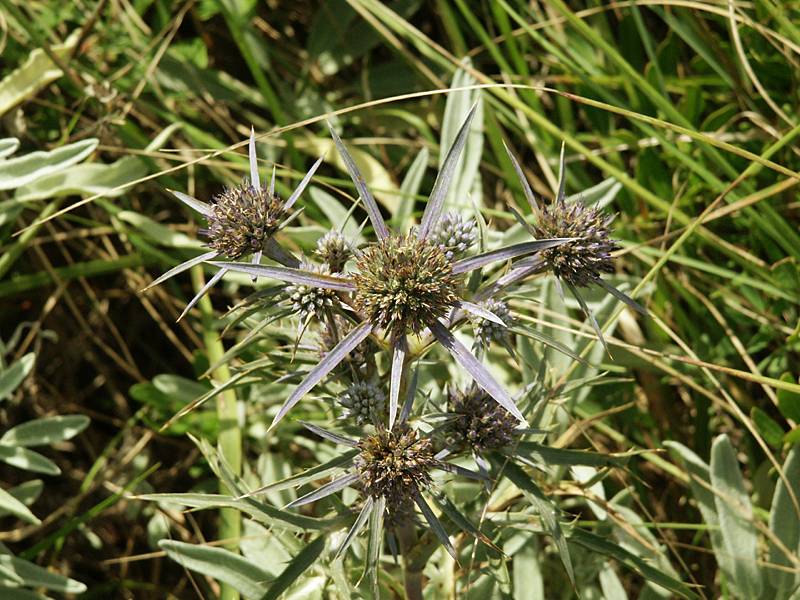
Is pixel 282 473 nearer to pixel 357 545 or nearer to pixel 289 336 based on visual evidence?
pixel 357 545

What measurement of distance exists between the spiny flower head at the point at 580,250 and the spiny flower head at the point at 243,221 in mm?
655

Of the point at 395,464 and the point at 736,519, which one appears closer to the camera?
the point at 395,464

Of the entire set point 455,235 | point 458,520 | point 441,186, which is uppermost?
point 441,186

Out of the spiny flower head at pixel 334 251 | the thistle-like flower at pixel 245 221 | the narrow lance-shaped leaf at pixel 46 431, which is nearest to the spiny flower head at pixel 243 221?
the thistle-like flower at pixel 245 221

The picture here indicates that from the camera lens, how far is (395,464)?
1875 millimetres

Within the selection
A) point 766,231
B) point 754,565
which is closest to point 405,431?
point 754,565

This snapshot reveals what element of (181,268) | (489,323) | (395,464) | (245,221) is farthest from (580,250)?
(181,268)

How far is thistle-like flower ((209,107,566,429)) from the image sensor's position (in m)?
1.77

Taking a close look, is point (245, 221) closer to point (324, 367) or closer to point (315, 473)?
point (324, 367)

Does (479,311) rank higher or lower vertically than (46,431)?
lower

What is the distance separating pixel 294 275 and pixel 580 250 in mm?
686

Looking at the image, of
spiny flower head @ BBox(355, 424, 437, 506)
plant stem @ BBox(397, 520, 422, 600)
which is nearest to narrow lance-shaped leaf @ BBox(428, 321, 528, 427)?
spiny flower head @ BBox(355, 424, 437, 506)

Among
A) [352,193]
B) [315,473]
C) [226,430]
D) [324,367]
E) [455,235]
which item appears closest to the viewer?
[324,367]

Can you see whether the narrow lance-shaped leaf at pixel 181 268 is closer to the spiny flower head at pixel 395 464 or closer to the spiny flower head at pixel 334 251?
the spiny flower head at pixel 334 251
